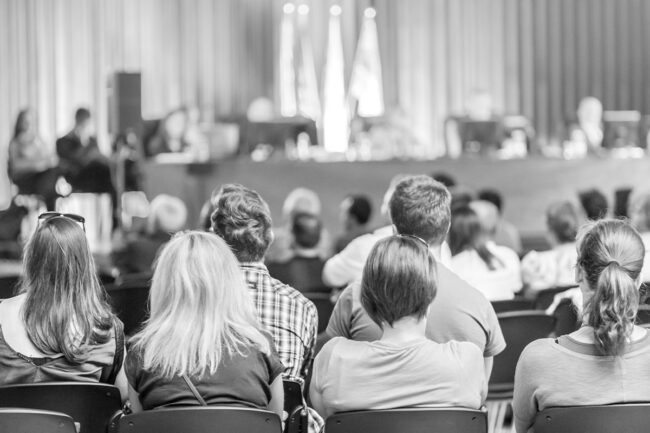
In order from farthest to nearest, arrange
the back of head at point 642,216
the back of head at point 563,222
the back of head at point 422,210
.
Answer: the back of head at point 642,216 → the back of head at point 563,222 → the back of head at point 422,210

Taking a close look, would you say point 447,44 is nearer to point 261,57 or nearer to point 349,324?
point 261,57

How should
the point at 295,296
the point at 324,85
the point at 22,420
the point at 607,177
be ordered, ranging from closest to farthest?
the point at 22,420, the point at 295,296, the point at 607,177, the point at 324,85

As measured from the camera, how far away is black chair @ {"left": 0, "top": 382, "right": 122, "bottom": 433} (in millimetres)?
2787

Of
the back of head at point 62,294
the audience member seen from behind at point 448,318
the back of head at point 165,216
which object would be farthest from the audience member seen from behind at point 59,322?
the back of head at point 165,216

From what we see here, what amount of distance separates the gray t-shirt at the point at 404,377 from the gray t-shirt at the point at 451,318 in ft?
1.57

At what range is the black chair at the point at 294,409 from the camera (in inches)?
117

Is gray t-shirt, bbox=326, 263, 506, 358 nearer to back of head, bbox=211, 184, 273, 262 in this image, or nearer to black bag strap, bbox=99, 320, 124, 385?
back of head, bbox=211, 184, 273, 262

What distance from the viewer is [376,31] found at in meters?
14.4

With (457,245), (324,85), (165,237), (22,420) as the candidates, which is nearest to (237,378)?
(22,420)

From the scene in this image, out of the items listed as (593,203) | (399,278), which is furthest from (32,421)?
(593,203)

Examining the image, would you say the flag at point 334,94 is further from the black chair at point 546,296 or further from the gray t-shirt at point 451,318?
the gray t-shirt at point 451,318

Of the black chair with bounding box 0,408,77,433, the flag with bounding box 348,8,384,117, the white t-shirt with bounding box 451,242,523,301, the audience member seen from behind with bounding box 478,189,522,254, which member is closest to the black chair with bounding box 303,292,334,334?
the white t-shirt with bounding box 451,242,523,301

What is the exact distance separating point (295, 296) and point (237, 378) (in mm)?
684

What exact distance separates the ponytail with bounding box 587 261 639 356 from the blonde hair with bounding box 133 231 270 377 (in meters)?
0.84
